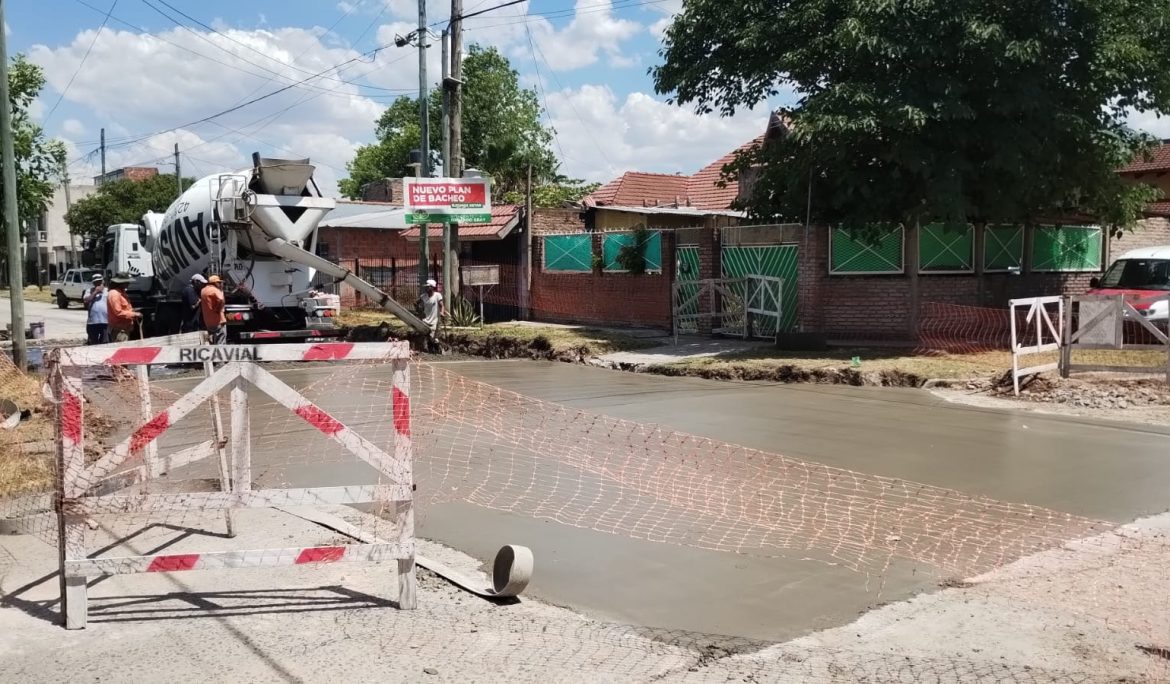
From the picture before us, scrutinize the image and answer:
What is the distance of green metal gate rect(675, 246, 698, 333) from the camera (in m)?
21.3

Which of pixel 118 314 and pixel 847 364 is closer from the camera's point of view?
pixel 847 364

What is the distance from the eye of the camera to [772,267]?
65.2 ft

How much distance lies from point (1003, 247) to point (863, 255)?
3486 mm

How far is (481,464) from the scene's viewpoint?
356 inches

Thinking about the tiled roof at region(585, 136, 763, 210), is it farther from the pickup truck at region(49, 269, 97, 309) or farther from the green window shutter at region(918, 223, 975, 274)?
the pickup truck at region(49, 269, 97, 309)

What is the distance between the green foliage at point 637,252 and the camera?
2323cm

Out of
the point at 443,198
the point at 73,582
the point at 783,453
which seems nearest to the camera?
the point at 73,582

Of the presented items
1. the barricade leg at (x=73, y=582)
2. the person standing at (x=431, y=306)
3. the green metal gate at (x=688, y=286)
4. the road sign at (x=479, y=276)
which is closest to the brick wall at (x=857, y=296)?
the green metal gate at (x=688, y=286)

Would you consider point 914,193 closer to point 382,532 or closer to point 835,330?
point 835,330

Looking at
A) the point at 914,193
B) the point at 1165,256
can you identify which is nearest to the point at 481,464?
the point at 914,193

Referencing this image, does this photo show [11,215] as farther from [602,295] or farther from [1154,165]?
[1154,165]

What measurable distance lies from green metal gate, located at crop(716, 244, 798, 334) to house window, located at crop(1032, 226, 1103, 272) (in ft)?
18.2

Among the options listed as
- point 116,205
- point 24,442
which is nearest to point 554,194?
point 116,205

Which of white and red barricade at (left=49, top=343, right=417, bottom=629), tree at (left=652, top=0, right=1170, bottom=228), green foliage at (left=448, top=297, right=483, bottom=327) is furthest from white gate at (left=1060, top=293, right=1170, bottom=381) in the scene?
green foliage at (left=448, top=297, right=483, bottom=327)
